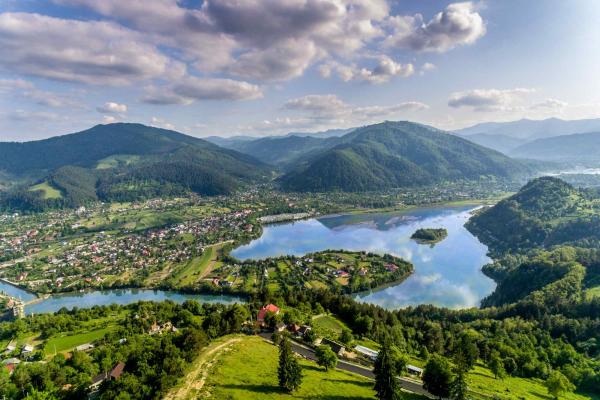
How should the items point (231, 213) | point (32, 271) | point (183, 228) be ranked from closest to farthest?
point (32, 271), point (183, 228), point (231, 213)

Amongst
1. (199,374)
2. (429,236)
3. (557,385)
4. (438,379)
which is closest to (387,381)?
(438,379)

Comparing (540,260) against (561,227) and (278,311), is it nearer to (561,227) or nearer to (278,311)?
(561,227)

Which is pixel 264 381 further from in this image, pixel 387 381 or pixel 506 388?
pixel 506 388

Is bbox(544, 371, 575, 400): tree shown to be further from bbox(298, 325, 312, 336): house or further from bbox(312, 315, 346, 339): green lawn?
bbox(298, 325, 312, 336): house

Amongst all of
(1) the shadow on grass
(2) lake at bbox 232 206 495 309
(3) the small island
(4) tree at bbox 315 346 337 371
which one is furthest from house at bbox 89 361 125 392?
(3) the small island

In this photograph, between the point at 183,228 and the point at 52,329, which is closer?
the point at 52,329

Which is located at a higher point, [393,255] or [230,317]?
[230,317]

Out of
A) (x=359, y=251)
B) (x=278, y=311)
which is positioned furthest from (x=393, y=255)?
(x=278, y=311)
